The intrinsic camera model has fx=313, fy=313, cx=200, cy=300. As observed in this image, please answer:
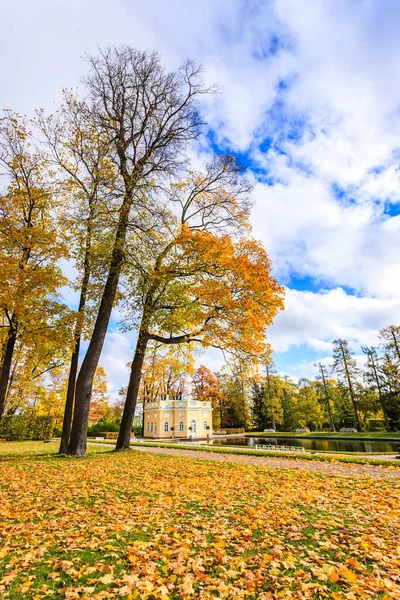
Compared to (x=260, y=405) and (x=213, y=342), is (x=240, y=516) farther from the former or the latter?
(x=260, y=405)

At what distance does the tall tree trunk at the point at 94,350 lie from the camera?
11.3 meters

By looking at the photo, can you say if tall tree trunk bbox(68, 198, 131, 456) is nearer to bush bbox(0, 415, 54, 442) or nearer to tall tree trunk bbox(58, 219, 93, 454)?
tall tree trunk bbox(58, 219, 93, 454)

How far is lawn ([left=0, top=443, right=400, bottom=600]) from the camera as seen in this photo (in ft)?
9.20

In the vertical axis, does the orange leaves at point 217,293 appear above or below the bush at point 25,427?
above

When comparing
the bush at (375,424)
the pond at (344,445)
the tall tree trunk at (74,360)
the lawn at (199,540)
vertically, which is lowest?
the pond at (344,445)

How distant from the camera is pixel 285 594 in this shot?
8.77ft

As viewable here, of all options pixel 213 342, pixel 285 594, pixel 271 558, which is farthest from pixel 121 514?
pixel 213 342

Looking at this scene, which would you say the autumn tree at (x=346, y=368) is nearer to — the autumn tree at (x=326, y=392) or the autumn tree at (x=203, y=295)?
the autumn tree at (x=326, y=392)

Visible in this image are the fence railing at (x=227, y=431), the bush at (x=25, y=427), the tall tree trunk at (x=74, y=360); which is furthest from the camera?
the fence railing at (x=227, y=431)

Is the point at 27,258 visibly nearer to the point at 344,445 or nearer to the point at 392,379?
the point at 344,445

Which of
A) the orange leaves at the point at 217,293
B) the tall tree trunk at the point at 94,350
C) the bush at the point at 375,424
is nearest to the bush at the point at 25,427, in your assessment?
the tall tree trunk at the point at 94,350

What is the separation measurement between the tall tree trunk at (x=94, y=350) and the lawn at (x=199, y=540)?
4515 mm

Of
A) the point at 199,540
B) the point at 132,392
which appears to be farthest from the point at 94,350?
the point at 199,540

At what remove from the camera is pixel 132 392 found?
14.1m
